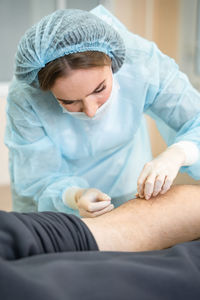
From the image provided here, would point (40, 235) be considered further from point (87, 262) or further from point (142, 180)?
point (142, 180)

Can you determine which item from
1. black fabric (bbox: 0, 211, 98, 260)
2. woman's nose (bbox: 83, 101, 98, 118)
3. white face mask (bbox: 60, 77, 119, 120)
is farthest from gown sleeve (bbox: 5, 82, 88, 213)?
black fabric (bbox: 0, 211, 98, 260)

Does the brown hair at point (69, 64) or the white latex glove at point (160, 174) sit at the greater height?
the brown hair at point (69, 64)

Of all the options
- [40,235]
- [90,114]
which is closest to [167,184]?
[90,114]

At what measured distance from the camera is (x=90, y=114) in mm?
1261

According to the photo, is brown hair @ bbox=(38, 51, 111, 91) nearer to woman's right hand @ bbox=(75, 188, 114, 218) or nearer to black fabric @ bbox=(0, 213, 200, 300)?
woman's right hand @ bbox=(75, 188, 114, 218)

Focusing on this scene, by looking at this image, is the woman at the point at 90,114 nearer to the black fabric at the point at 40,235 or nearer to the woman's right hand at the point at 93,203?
the woman's right hand at the point at 93,203

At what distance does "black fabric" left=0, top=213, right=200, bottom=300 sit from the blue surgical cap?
0.55m

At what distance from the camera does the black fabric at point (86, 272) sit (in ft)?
2.13

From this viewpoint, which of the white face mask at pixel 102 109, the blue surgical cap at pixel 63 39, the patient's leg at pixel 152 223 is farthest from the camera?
the white face mask at pixel 102 109

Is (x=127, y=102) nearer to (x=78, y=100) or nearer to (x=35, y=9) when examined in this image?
(x=78, y=100)

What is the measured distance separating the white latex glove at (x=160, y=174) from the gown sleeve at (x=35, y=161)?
36cm

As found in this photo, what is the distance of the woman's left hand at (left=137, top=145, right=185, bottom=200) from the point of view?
1149 mm

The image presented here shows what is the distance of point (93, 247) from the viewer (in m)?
0.95

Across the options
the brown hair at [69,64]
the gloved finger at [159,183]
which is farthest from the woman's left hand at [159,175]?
the brown hair at [69,64]
